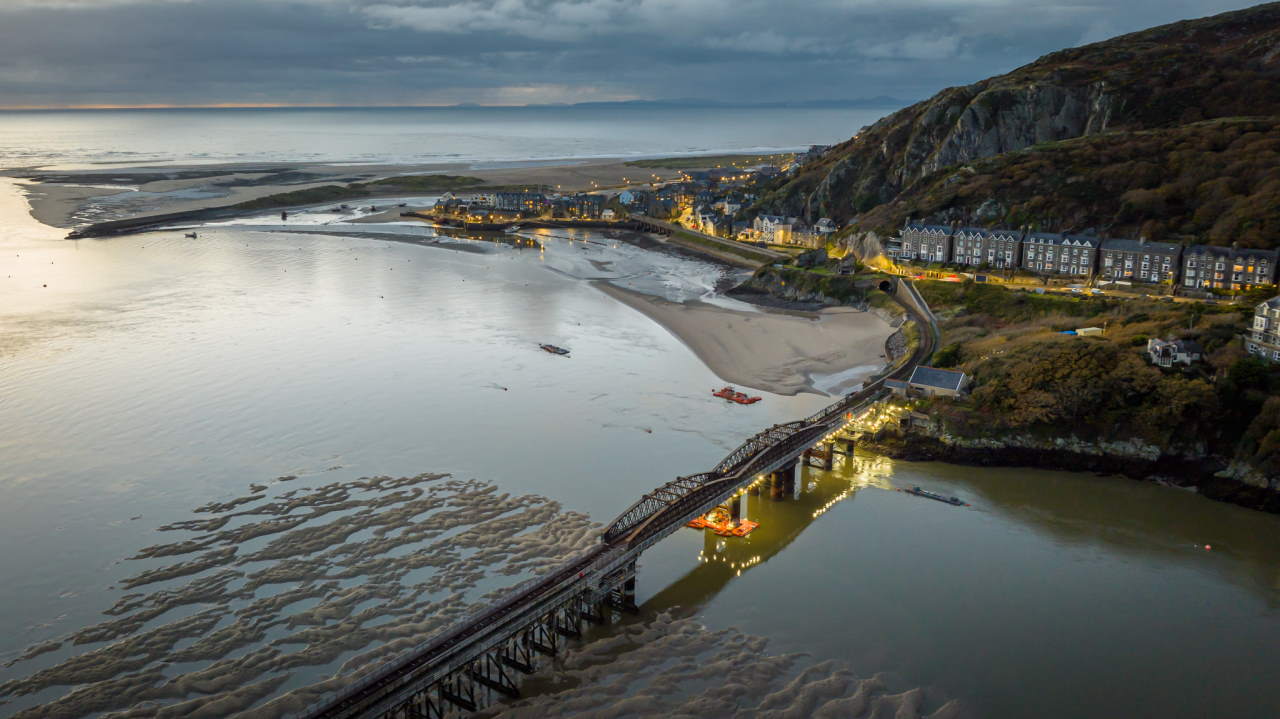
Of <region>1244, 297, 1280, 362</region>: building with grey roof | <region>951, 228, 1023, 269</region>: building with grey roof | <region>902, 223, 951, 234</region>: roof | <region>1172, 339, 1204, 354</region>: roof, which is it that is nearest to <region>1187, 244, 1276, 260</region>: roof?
<region>951, 228, 1023, 269</region>: building with grey roof

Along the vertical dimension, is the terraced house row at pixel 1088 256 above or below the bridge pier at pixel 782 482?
above

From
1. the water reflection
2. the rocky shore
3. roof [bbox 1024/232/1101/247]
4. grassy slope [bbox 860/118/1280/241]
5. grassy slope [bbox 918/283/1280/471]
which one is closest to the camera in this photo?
the water reflection

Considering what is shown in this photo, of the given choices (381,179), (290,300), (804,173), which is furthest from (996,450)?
(381,179)

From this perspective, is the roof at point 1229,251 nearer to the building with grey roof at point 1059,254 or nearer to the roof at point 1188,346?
the building with grey roof at point 1059,254

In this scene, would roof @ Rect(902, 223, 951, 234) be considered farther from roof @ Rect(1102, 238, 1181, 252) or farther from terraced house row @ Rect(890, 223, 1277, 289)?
roof @ Rect(1102, 238, 1181, 252)

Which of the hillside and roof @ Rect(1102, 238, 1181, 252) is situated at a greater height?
the hillside

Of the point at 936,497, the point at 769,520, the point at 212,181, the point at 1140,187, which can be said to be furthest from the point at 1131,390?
the point at 212,181

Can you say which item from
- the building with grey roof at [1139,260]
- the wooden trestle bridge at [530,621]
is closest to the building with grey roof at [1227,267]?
the building with grey roof at [1139,260]
